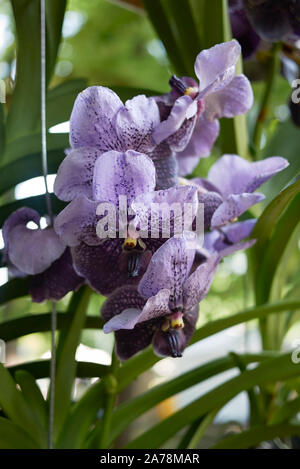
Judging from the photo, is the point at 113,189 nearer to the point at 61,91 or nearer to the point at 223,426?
the point at 61,91

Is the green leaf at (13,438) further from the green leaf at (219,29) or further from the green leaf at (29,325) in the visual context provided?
the green leaf at (219,29)

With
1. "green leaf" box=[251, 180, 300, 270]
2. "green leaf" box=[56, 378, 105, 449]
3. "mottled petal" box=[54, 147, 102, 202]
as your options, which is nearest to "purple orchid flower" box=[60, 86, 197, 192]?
"mottled petal" box=[54, 147, 102, 202]

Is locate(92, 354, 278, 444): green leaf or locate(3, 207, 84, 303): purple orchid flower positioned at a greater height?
locate(3, 207, 84, 303): purple orchid flower

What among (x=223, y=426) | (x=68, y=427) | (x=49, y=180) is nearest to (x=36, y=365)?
(x=68, y=427)

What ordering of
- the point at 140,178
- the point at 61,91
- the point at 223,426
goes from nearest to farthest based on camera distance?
1. the point at 140,178
2. the point at 61,91
3. the point at 223,426

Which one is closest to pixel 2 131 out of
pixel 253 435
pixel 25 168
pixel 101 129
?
pixel 25 168

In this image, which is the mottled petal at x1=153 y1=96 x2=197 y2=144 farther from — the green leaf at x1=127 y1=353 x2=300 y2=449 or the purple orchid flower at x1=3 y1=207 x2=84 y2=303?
the green leaf at x1=127 y1=353 x2=300 y2=449

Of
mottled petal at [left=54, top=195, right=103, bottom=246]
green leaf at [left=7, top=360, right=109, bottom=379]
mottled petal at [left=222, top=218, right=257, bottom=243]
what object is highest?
mottled petal at [left=222, top=218, right=257, bottom=243]
